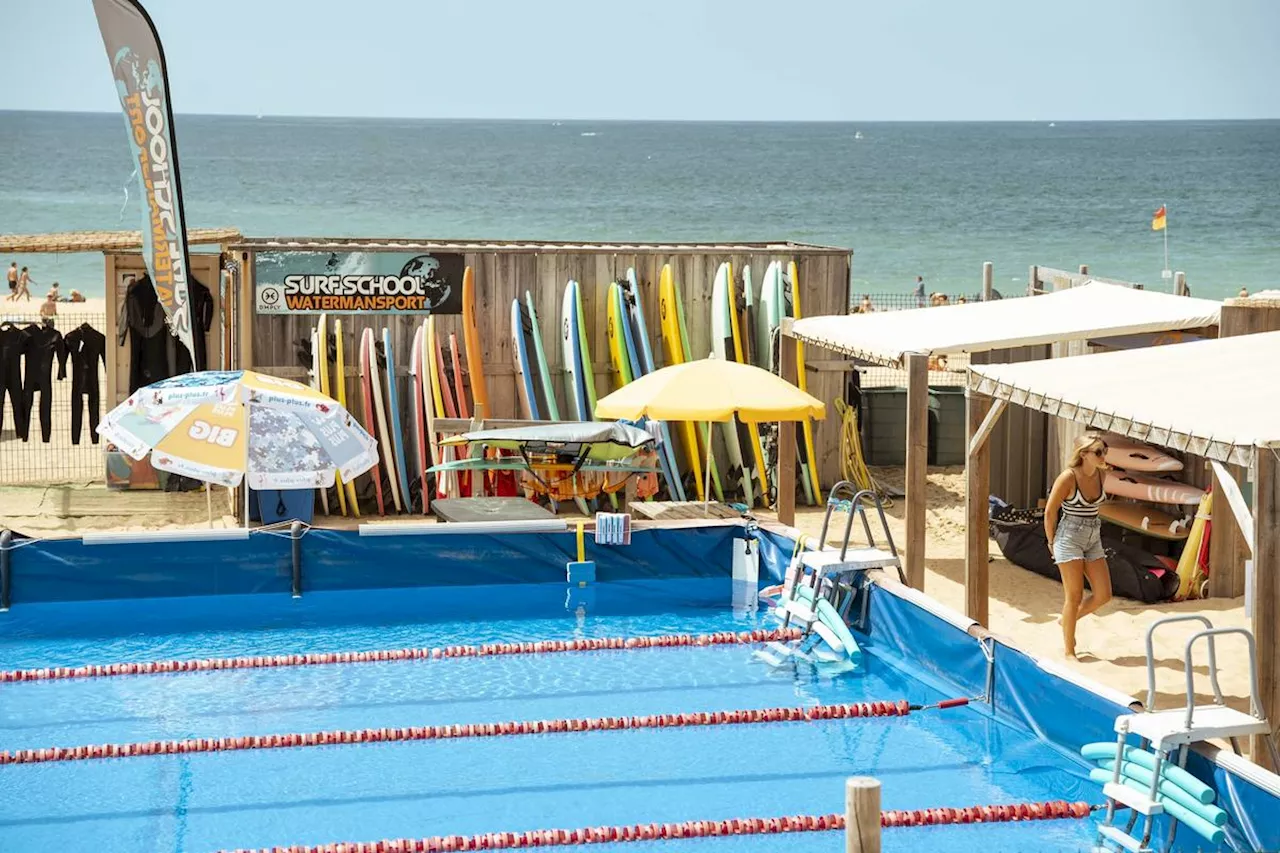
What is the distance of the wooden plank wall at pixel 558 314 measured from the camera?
46.8ft

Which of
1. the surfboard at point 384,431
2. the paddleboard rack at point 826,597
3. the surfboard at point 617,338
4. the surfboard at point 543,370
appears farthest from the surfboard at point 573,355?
the paddleboard rack at point 826,597

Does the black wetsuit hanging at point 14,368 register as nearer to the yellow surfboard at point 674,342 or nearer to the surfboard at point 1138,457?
the yellow surfboard at point 674,342

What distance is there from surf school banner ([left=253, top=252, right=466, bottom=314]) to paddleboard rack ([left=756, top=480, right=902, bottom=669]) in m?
4.86

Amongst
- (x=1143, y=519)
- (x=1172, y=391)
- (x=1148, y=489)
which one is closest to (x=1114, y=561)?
(x=1143, y=519)

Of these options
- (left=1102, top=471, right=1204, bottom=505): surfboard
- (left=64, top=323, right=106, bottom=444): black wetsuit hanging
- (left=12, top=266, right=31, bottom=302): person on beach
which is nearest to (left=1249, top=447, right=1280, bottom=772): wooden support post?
(left=1102, top=471, right=1204, bottom=505): surfboard

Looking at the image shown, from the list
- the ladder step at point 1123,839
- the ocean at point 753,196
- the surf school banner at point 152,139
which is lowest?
the ladder step at point 1123,839

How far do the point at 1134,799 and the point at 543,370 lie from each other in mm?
8407

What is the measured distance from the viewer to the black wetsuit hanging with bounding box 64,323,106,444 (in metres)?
14.4

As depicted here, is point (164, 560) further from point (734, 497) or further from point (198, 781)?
point (734, 497)

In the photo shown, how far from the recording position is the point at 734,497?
49.0 feet

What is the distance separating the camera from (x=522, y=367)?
560 inches

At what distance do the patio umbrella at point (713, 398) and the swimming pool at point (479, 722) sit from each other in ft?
3.51

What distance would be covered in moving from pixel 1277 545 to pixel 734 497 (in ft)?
26.6

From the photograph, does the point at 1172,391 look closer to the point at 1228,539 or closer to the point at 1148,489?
the point at 1228,539
